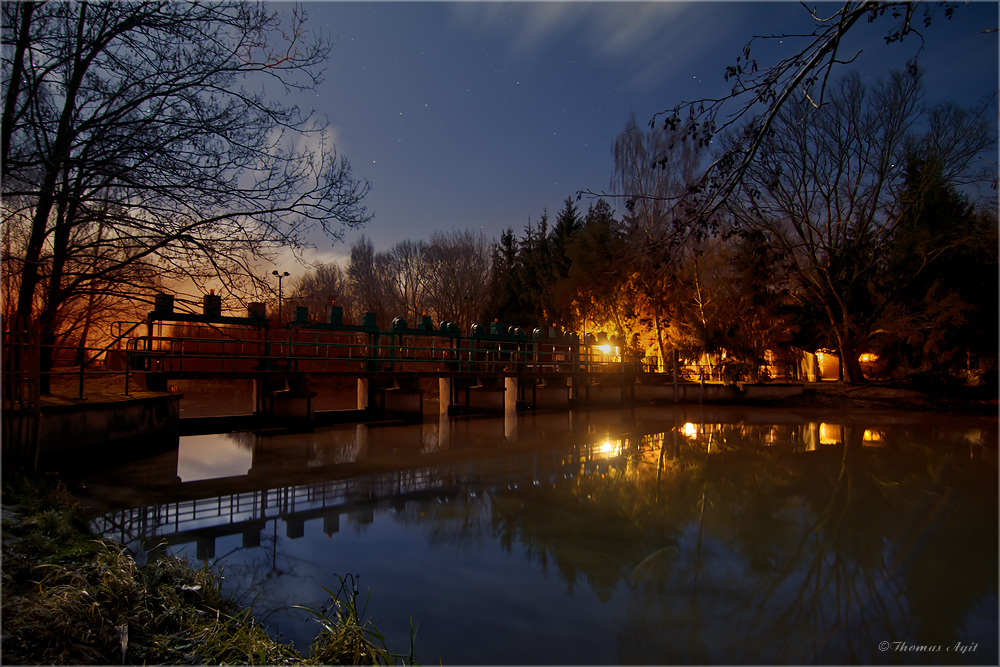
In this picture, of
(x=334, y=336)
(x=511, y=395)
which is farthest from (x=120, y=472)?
→ (x=334, y=336)

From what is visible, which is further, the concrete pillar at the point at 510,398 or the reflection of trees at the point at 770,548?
the concrete pillar at the point at 510,398

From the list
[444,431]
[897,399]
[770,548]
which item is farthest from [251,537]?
[897,399]

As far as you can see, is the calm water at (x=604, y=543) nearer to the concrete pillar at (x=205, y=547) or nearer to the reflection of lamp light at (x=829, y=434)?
the concrete pillar at (x=205, y=547)

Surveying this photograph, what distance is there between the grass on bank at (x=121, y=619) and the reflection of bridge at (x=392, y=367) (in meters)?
2.40

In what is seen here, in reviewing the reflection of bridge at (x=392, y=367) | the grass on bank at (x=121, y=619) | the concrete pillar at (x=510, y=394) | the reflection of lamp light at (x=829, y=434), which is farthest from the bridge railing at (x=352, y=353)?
the reflection of lamp light at (x=829, y=434)

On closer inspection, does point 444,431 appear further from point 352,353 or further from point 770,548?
point 770,548

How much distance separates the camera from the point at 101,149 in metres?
4.67

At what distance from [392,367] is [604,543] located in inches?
502

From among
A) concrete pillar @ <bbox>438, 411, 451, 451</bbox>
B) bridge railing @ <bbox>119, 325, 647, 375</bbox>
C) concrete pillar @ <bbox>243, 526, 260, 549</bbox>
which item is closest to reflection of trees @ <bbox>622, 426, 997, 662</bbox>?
concrete pillar @ <bbox>243, 526, 260, 549</bbox>

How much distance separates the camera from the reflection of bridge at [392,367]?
13.1m

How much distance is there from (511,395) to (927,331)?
18104mm

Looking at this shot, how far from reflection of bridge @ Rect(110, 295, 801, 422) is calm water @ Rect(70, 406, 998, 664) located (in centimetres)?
241

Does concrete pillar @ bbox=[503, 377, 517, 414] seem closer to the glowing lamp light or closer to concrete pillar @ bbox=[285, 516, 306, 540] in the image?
the glowing lamp light

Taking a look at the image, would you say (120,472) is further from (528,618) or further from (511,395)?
(511,395)
